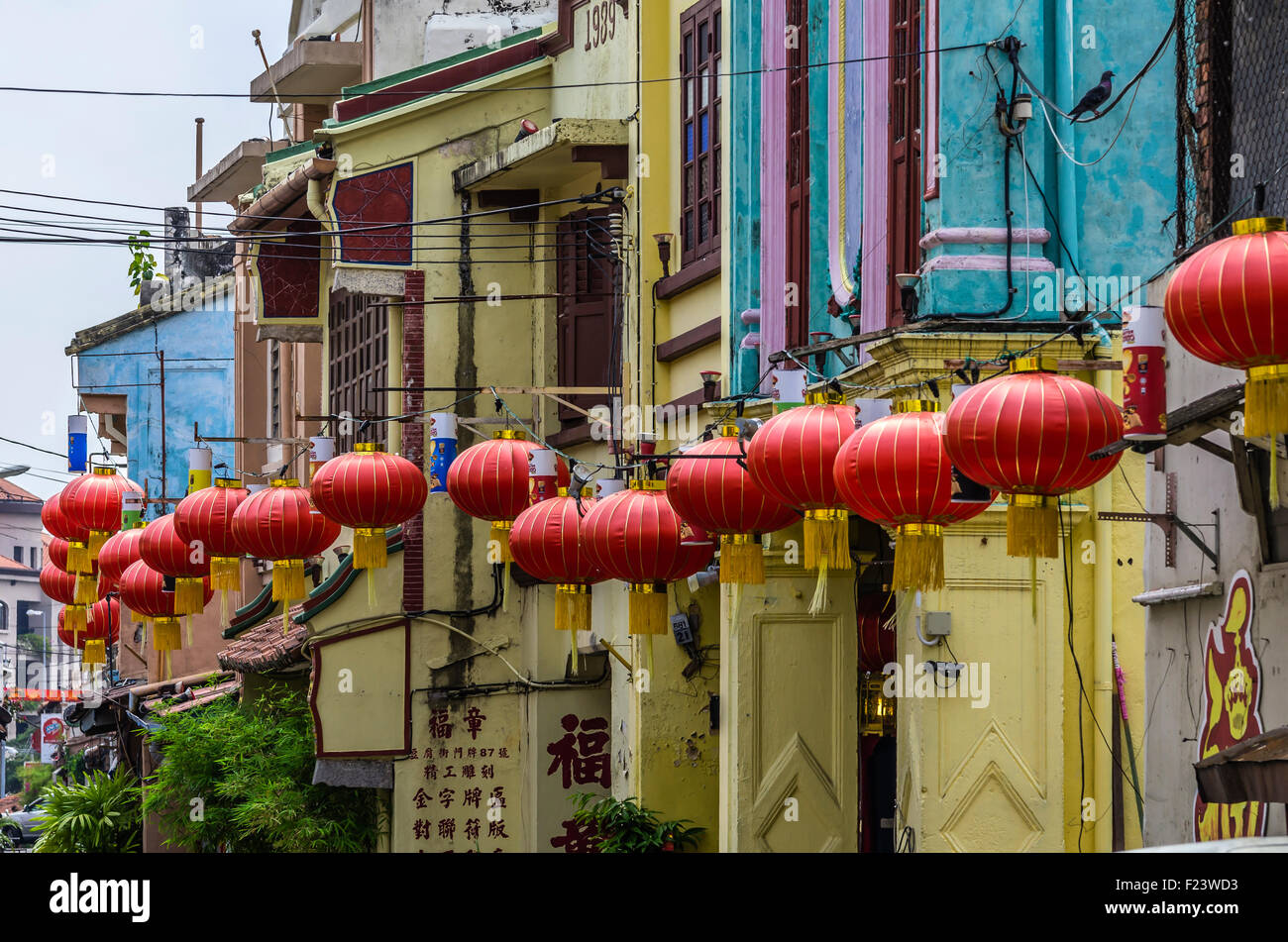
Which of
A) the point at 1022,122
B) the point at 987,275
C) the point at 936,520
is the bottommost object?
the point at 936,520

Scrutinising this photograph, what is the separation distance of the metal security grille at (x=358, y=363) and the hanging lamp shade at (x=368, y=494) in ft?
15.7

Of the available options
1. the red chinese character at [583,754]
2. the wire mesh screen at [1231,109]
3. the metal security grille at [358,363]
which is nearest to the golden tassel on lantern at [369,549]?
the red chinese character at [583,754]

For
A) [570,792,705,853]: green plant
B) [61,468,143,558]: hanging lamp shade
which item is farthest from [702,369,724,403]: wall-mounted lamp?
[61,468,143,558]: hanging lamp shade

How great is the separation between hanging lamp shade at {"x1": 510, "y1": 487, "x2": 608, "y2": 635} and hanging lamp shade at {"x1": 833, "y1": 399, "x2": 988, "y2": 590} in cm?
450

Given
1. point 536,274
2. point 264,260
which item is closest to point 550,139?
point 536,274

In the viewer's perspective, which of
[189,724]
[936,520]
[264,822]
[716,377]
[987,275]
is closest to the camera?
[936,520]

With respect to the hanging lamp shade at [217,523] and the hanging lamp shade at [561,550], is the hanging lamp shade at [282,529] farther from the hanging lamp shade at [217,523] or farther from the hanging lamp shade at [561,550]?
the hanging lamp shade at [561,550]

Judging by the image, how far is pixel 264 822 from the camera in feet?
66.5

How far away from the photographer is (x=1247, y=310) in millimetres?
7492

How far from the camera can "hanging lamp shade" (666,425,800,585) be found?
39.4 feet

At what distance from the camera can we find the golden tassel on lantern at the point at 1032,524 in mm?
9164

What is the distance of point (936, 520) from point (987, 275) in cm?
234

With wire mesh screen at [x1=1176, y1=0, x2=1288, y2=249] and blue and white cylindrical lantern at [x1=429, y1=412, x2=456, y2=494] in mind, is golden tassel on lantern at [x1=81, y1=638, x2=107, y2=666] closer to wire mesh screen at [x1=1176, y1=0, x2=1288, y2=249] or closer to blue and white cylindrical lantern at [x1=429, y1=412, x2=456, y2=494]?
blue and white cylindrical lantern at [x1=429, y1=412, x2=456, y2=494]
